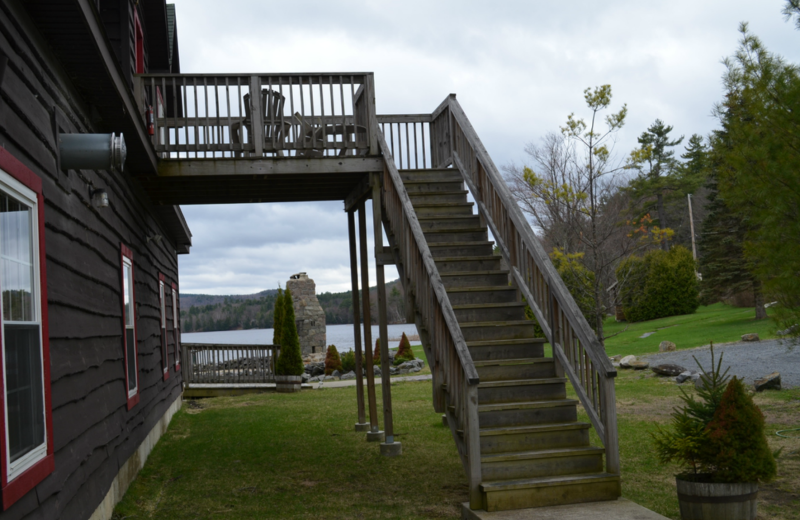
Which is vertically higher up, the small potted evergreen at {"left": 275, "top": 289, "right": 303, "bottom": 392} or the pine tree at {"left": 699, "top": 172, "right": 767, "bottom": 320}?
the pine tree at {"left": 699, "top": 172, "right": 767, "bottom": 320}

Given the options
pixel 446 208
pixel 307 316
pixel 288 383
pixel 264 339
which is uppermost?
pixel 446 208

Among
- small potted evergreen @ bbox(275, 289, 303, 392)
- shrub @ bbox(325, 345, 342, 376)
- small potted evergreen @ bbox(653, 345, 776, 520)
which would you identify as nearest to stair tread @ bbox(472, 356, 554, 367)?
small potted evergreen @ bbox(653, 345, 776, 520)

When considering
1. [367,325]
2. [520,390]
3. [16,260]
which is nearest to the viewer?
[16,260]

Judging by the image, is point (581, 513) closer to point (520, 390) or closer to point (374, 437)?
point (520, 390)

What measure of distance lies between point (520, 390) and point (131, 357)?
14.4 ft

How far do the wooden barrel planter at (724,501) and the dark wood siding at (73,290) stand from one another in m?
4.32

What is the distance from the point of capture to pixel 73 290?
4711 mm

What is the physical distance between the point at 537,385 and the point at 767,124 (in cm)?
395

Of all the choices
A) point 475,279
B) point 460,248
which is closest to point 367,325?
point 460,248

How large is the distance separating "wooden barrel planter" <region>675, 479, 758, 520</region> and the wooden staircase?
77 centimetres

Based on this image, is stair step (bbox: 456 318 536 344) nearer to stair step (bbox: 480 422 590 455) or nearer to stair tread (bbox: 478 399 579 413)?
stair tread (bbox: 478 399 579 413)

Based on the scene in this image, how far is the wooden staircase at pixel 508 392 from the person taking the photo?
5.39 metres

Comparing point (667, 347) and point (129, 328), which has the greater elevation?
point (129, 328)

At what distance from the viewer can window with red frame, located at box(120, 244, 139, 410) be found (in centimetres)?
708
